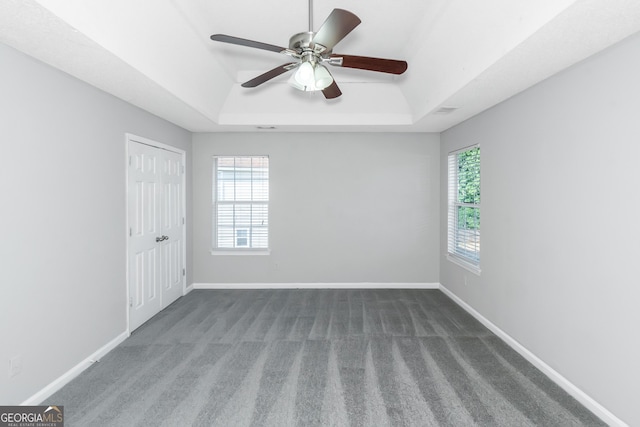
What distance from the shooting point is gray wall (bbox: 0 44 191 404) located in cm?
217

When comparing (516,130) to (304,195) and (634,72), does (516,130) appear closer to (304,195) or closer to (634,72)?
(634,72)

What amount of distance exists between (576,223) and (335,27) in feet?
6.93

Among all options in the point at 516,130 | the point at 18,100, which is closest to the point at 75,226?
the point at 18,100

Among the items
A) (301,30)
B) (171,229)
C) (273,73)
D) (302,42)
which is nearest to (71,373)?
(171,229)

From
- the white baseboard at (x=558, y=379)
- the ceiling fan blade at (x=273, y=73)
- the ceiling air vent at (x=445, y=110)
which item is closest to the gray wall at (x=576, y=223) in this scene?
the white baseboard at (x=558, y=379)

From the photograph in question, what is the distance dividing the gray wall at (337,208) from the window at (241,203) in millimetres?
143

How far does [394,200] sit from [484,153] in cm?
165

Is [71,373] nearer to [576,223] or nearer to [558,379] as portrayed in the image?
[558,379]

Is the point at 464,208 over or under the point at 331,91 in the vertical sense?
under

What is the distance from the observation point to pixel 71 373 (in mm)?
2664

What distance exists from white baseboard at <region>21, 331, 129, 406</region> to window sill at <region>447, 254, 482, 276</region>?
3.83 m

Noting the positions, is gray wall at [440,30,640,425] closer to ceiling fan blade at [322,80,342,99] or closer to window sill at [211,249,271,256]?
ceiling fan blade at [322,80,342,99]

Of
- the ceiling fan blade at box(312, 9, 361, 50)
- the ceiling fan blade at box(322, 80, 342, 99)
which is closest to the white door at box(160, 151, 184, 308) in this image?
the ceiling fan blade at box(322, 80, 342, 99)

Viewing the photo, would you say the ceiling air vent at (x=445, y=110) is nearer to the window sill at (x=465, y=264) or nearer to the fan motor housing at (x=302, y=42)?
the window sill at (x=465, y=264)
